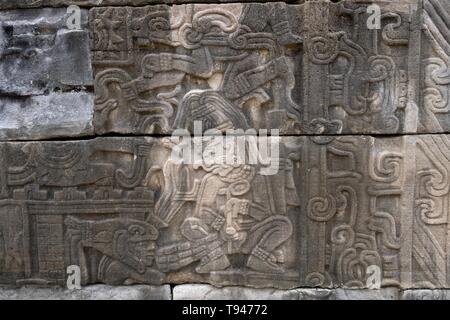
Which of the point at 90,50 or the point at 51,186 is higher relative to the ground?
the point at 90,50

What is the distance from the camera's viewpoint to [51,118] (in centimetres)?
304

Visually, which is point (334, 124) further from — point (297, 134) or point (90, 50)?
point (90, 50)

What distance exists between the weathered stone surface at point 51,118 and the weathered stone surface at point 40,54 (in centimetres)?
8

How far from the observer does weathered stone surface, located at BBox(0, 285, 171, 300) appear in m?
3.13

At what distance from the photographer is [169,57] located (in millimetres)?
2949

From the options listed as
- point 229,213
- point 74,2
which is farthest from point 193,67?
point 229,213

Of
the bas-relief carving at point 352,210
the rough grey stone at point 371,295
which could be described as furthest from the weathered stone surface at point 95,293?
the rough grey stone at point 371,295

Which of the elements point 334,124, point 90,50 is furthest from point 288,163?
point 90,50

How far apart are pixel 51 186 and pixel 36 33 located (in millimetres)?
1026

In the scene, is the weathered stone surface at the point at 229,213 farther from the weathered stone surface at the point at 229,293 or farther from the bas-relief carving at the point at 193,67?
the bas-relief carving at the point at 193,67

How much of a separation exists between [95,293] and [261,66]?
6.25 feet

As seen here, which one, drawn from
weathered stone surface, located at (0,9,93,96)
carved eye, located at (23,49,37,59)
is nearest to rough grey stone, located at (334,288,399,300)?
weathered stone surface, located at (0,9,93,96)

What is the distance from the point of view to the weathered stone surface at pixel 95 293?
10.3 ft

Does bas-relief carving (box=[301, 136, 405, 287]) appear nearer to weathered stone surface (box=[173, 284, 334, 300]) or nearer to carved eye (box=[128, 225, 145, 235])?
weathered stone surface (box=[173, 284, 334, 300])
